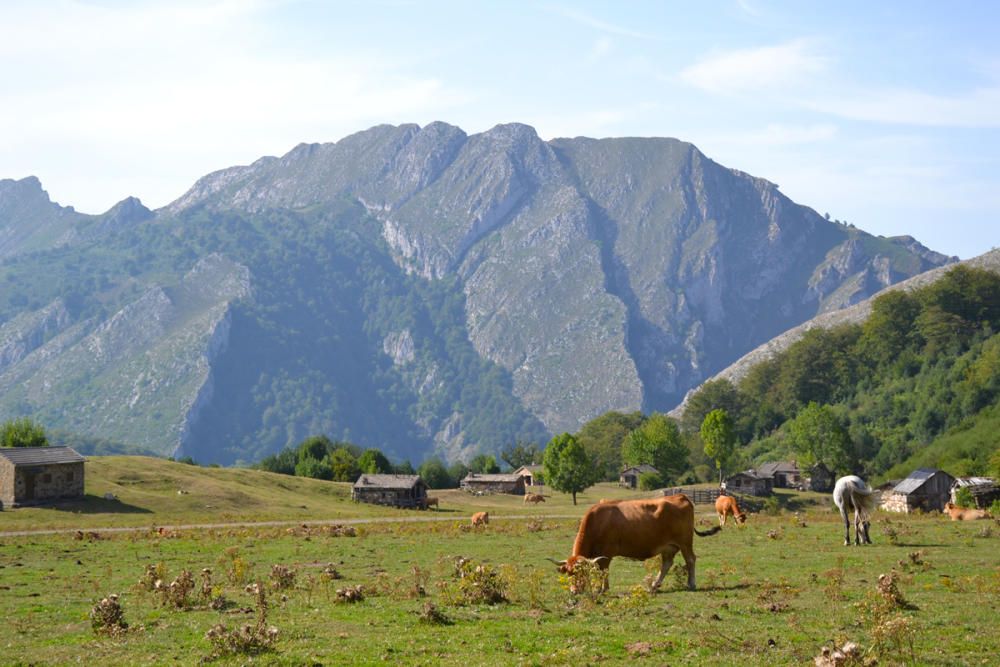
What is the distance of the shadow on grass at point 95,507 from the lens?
79.6 meters

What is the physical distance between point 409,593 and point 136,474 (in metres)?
79.9

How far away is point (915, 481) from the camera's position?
9050 centimetres

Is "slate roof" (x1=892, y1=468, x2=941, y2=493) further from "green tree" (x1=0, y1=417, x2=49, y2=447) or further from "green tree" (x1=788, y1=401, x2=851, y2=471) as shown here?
"green tree" (x1=0, y1=417, x2=49, y2=447)

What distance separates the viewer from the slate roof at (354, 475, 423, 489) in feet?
371

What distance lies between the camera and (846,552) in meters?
37.0

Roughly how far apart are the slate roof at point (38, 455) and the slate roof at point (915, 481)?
77.2 m

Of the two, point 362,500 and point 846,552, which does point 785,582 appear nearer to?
point 846,552

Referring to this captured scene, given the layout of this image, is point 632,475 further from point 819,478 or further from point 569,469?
point 569,469

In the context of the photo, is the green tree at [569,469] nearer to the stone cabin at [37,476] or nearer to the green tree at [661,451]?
the green tree at [661,451]

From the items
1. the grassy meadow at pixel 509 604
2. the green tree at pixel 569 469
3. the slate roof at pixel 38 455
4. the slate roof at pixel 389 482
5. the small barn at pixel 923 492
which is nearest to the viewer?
the grassy meadow at pixel 509 604

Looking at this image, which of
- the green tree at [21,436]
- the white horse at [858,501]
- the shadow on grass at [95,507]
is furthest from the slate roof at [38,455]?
the white horse at [858,501]

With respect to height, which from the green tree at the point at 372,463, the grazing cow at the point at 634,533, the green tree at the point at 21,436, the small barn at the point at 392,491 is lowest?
the small barn at the point at 392,491

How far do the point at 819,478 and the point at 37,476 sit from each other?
333ft

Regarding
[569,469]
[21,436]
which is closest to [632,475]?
[569,469]
